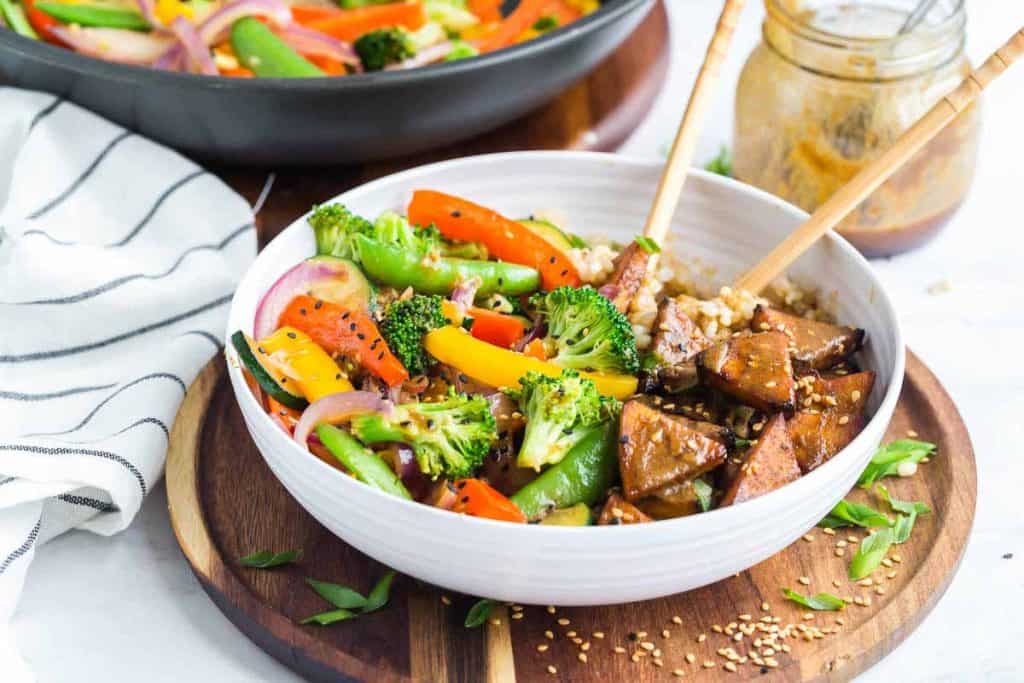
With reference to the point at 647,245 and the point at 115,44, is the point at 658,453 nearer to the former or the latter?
the point at 647,245

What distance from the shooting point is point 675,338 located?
254 cm

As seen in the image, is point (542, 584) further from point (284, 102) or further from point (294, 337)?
point (284, 102)

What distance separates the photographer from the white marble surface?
238 cm

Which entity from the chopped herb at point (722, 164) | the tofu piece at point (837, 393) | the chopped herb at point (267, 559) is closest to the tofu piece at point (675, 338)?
the tofu piece at point (837, 393)

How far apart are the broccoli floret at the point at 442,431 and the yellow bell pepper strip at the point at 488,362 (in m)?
0.10

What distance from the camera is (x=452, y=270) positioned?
2.67 m

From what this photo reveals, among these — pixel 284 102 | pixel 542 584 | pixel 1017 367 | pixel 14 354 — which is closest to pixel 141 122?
pixel 284 102

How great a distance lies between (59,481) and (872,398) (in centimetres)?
167

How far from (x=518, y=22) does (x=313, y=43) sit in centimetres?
A: 68

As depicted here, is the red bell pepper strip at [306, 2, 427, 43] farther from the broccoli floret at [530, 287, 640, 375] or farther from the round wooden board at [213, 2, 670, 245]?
the broccoli floret at [530, 287, 640, 375]

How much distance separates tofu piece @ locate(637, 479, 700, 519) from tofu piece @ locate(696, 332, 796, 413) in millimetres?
263

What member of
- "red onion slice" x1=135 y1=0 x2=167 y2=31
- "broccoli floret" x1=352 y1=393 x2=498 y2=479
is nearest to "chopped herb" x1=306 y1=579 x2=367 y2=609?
"broccoli floret" x1=352 y1=393 x2=498 y2=479

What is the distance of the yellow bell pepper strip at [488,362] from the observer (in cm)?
243

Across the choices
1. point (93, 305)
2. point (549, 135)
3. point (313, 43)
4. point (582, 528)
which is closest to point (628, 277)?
point (582, 528)
